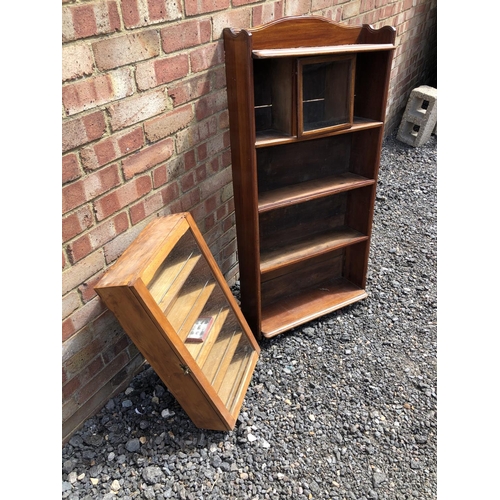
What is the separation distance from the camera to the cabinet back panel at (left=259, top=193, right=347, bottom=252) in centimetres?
198

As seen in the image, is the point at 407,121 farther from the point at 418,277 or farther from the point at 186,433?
the point at 186,433

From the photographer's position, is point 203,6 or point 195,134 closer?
point 203,6

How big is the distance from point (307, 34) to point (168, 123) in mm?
649

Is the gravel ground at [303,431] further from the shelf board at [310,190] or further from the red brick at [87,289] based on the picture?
the shelf board at [310,190]

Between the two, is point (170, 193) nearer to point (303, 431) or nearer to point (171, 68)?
point (171, 68)

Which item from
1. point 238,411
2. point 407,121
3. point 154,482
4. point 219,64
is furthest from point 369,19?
point 154,482

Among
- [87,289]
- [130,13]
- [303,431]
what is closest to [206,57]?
[130,13]

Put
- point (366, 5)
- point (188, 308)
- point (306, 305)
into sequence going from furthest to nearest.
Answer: point (366, 5) < point (306, 305) < point (188, 308)

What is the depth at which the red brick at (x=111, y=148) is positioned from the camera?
134 cm

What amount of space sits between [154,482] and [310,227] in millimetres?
1314

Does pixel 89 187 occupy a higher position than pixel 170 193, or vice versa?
pixel 89 187

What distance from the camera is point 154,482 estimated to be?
4.91 ft

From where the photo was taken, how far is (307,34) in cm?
164

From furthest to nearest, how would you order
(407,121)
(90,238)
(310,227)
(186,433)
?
(407,121), (310,227), (186,433), (90,238)
